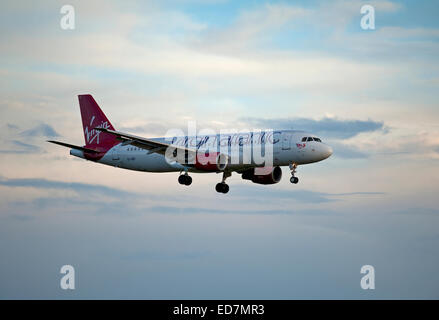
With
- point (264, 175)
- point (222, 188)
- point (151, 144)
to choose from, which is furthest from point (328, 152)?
point (151, 144)

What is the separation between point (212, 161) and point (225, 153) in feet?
6.28

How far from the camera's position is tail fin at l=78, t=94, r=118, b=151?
7494cm

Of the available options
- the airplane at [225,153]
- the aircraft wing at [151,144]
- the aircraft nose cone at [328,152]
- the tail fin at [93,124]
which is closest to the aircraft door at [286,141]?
the airplane at [225,153]

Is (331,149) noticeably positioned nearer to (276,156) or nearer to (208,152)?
(276,156)

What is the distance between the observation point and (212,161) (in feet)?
204

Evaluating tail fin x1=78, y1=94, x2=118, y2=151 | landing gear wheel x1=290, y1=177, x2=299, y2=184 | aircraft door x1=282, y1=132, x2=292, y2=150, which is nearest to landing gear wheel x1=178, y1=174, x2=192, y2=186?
aircraft door x1=282, y1=132, x2=292, y2=150

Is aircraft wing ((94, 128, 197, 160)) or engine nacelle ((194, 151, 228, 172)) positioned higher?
aircraft wing ((94, 128, 197, 160))

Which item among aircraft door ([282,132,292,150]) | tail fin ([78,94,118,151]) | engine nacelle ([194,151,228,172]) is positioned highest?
tail fin ([78,94,118,151])

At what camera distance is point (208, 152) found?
62.7m

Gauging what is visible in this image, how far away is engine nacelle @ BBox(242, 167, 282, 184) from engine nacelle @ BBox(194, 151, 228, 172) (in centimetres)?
622

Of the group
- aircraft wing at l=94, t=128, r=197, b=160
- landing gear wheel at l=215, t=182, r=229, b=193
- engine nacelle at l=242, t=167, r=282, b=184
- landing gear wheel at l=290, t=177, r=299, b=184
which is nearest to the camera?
aircraft wing at l=94, t=128, r=197, b=160

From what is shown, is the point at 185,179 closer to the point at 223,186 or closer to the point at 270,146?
the point at 223,186

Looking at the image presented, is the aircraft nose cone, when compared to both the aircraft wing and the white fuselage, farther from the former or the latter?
the aircraft wing

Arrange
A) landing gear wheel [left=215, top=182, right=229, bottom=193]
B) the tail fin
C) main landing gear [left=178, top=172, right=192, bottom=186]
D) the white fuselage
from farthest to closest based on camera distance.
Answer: the tail fin → landing gear wheel [left=215, top=182, right=229, bottom=193] → main landing gear [left=178, top=172, right=192, bottom=186] → the white fuselage
